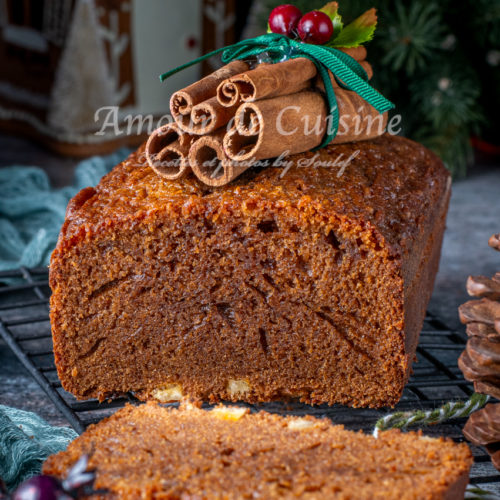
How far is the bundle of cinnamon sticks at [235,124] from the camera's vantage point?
195 centimetres

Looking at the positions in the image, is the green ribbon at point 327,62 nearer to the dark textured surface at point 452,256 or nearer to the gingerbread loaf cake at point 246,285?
the gingerbread loaf cake at point 246,285

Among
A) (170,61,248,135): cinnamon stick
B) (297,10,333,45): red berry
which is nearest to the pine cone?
(170,61,248,135): cinnamon stick

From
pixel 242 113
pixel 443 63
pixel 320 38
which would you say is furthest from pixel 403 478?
pixel 443 63

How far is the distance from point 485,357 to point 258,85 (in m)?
0.88

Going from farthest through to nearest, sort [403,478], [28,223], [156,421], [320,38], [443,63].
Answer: [443,63], [28,223], [320,38], [156,421], [403,478]

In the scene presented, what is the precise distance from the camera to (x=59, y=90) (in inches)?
194

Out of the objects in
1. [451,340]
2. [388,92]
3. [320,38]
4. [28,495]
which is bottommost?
[451,340]

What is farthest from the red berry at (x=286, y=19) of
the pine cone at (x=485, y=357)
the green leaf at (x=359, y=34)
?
the pine cone at (x=485, y=357)

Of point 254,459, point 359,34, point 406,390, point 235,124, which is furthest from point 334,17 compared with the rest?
point 254,459

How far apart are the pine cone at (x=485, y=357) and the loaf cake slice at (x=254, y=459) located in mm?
109

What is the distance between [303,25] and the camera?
7.39 ft

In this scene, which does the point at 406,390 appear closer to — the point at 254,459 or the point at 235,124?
the point at 254,459

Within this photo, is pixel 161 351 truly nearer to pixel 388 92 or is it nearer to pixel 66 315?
pixel 66 315

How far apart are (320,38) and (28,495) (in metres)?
1.54
